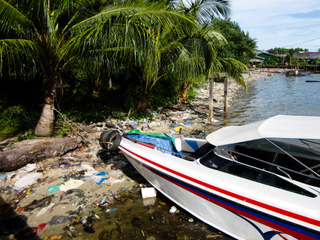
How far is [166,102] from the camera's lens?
11242mm

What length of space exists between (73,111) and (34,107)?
1461 millimetres

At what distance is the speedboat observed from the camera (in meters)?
2.81

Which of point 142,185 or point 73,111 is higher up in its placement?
point 73,111

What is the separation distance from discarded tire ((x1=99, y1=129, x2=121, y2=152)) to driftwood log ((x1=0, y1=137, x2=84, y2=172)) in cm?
146

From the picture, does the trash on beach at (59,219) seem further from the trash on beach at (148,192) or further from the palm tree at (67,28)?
the palm tree at (67,28)

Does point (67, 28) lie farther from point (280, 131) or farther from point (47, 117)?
point (280, 131)

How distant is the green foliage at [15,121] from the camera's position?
7043 millimetres

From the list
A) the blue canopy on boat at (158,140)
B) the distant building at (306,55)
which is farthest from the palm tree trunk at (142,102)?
the distant building at (306,55)

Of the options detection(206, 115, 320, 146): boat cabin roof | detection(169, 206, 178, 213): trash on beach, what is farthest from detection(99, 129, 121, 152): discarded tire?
detection(206, 115, 320, 146): boat cabin roof

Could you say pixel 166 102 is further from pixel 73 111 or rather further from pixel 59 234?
pixel 59 234

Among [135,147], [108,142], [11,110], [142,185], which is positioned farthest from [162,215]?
[11,110]

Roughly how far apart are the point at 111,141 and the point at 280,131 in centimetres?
346

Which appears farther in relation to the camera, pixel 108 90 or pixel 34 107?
pixel 108 90

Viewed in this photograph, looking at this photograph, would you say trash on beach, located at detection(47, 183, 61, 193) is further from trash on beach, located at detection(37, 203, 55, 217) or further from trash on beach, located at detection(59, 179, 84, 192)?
trash on beach, located at detection(37, 203, 55, 217)
